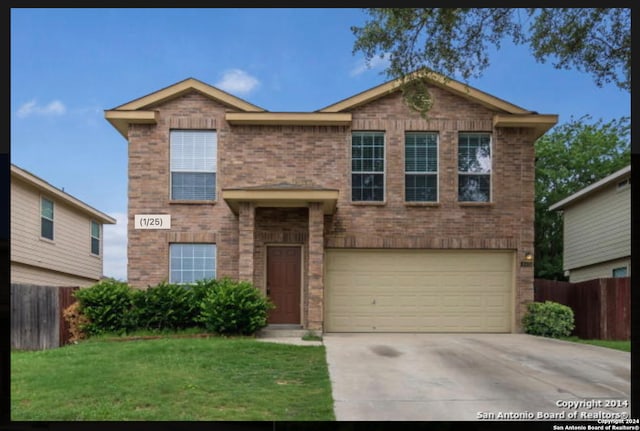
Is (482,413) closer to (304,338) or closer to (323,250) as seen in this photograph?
(304,338)

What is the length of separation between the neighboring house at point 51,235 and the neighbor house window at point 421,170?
949 cm

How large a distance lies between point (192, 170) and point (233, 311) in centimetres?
398

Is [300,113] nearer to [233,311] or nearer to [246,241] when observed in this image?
[246,241]

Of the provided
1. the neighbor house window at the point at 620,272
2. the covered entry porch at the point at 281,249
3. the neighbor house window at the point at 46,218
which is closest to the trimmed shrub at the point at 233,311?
the covered entry porch at the point at 281,249

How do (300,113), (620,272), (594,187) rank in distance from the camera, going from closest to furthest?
(594,187), (620,272), (300,113)

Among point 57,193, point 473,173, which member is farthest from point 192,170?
point 473,173

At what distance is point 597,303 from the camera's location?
486 inches

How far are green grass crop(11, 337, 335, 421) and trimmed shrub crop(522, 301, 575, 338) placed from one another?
220 inches

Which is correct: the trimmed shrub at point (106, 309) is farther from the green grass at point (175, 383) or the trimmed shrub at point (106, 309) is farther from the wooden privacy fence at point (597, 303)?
the wooden privacy fence at point (597, 303)

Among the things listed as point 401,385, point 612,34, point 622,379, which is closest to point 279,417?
point 401,385

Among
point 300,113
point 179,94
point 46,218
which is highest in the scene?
point 179,94

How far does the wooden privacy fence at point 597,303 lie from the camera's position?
447 inches

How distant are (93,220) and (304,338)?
1108 cm

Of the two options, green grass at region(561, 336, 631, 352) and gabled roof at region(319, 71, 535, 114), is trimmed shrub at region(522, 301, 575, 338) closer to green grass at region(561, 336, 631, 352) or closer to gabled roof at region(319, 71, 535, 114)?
green grass at region(561, 336, 631, 352)
